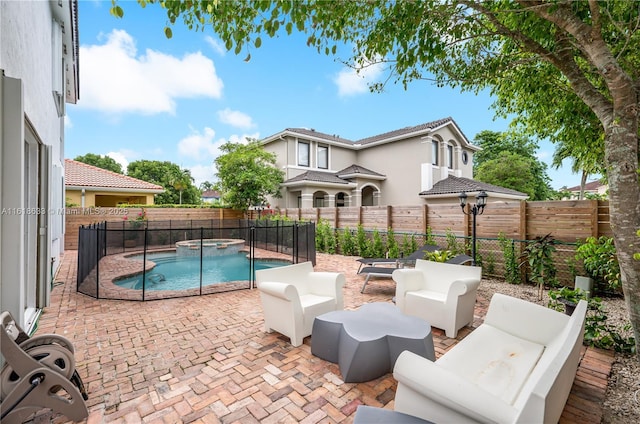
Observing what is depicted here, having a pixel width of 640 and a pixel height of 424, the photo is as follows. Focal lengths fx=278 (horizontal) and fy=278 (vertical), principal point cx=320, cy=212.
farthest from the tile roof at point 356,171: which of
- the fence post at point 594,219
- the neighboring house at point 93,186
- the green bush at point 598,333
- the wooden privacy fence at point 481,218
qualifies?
the green bush at point 598,333

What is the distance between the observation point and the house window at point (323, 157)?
17531 mm

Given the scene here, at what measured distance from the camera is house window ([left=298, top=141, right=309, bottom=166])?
1681 cm

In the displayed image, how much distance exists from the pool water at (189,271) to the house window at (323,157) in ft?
26.5

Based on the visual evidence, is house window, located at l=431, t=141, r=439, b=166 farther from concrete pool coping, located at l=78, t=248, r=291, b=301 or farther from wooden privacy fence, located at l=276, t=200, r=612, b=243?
concrete pool coping, located at l=78, t=248, r=291, b=301

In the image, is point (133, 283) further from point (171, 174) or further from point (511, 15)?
point (171, 174)

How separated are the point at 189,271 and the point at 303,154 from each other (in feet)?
32.5

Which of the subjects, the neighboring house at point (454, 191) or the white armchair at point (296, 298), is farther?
the neighboring house at point (454, 191)

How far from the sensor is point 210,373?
2.86 m

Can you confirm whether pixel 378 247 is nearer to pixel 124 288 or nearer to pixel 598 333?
pixel 598 333

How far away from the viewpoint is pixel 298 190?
16406 mm

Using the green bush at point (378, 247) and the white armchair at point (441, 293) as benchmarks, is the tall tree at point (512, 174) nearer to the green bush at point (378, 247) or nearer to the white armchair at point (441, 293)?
the green bush at point (378, 247)

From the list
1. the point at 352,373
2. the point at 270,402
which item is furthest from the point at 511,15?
the point at 270,402

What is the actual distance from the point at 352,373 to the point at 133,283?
6.94m

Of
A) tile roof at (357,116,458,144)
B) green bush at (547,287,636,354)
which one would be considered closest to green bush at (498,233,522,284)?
green bush at (547,287,636,354)
